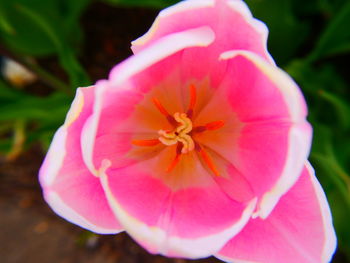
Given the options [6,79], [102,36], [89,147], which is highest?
[89,147]

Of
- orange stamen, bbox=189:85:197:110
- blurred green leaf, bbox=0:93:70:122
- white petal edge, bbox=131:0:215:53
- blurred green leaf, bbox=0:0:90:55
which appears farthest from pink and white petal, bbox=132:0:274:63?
blurred green leaf, bbox=0:0:90:55

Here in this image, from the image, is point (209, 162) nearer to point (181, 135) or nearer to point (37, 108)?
point (181, 135)

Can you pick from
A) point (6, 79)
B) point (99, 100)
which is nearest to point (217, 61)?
point (99, 100)

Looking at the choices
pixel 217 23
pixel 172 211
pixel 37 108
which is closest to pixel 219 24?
pixel 217 23

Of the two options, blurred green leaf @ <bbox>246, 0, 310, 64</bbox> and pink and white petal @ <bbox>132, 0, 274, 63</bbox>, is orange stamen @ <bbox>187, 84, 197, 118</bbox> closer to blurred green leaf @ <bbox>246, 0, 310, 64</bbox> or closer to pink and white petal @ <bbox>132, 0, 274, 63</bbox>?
pink and white petal @ <bbox>132, 0, 274, 63</bbox>

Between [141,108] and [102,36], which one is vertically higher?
[141,108]

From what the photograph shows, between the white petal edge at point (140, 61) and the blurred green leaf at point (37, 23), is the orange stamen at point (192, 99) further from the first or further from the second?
the blurred green leaf at point (37, 23)

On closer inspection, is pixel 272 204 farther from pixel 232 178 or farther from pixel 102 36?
pixel 102 36
